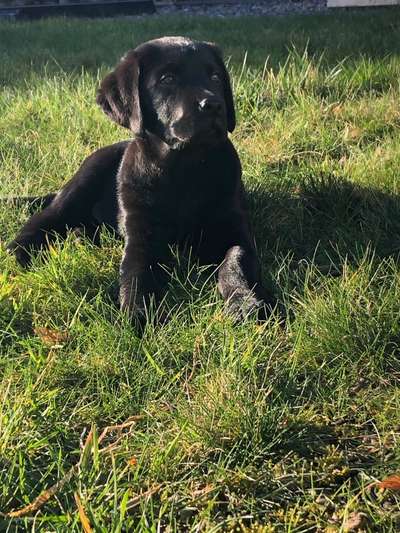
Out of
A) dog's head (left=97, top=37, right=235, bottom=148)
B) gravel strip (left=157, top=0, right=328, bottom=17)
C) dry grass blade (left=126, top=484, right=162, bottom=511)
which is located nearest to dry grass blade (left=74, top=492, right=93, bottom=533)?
dry grass blade (left=126, top=484, right=162, bottom=511)

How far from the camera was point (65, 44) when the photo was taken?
7285mm

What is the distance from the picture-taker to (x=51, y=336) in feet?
7.30

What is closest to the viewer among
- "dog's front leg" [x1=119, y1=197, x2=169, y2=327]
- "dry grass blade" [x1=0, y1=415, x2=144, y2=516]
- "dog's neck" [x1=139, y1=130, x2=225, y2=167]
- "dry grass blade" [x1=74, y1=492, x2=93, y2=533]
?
"dry grass blade" [x1=74, y1=492, x2=93, y2=533]

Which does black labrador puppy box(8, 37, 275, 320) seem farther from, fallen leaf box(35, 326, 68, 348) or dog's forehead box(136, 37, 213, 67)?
fallen leaf box(35, 326, 68, 348)

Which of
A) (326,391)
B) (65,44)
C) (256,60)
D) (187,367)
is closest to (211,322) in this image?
(187,367)

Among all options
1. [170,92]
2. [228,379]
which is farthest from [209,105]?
[228,379]

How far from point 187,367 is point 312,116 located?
230cm

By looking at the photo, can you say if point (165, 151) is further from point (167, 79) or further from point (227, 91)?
point (227, 91)

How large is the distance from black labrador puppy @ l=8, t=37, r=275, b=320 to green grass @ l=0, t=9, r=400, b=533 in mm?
116

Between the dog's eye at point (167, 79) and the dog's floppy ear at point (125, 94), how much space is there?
11cm

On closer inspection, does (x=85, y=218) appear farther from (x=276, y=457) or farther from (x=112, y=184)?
(x=276, y=457)

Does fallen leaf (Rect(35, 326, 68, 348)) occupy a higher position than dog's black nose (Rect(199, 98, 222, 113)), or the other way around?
dog's black nose (Rect(199, 98, 222, 113))

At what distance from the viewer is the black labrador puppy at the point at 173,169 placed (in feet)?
8.36

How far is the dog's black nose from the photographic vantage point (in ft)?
8.07
